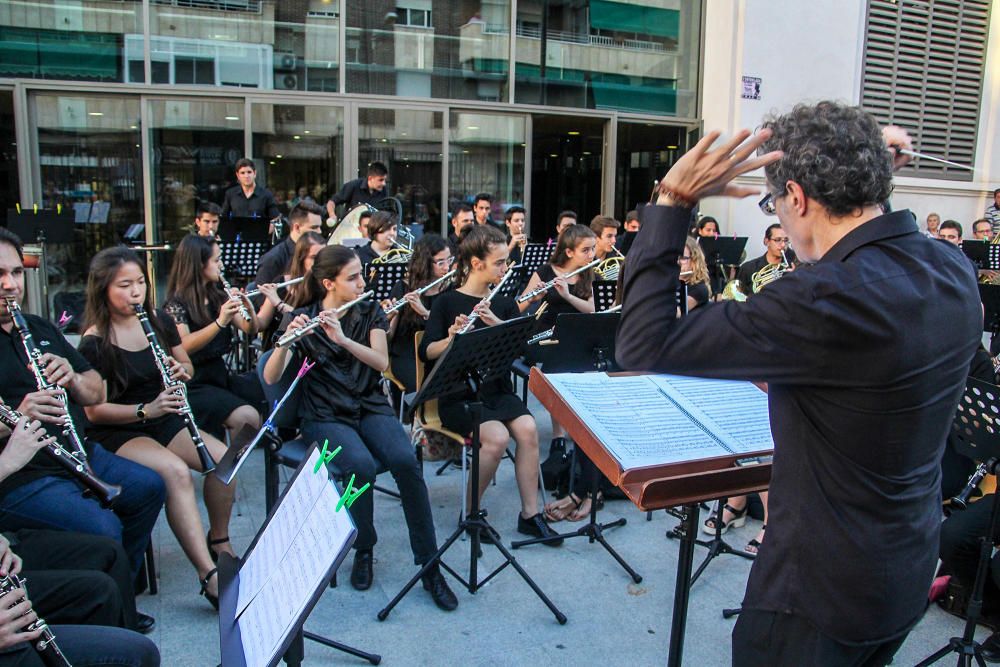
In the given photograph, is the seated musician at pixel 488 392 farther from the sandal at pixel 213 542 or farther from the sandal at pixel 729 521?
the sandal at pixel 213 542

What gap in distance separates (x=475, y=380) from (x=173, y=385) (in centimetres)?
138

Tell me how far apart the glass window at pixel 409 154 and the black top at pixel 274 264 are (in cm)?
373

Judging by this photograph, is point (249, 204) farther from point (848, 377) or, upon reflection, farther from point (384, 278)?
point (848, 377)

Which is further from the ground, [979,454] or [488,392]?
[979,454]

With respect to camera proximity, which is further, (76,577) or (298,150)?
(298,150)

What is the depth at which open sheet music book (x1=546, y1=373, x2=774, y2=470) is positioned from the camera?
1.79m

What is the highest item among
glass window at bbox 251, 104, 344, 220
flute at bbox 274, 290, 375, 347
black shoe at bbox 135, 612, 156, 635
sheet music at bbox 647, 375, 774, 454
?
glass window at bbox 251, 104, 344, 220

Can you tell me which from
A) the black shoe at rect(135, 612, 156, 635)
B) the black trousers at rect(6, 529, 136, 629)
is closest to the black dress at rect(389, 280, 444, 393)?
the black shoe at rect(135, 612, 156, 635)

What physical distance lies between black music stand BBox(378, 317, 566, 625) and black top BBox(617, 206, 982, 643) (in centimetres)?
185

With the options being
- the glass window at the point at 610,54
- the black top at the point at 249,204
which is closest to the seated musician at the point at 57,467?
the black top at the point at 249,204

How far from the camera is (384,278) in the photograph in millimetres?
5457

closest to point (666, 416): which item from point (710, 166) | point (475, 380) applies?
point (710, 166)

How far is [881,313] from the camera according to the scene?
1.30 meters

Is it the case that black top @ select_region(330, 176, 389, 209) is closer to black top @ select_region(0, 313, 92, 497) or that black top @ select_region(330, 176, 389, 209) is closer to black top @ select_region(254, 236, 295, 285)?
black top @ select_region(254, 236, 295, 285)
